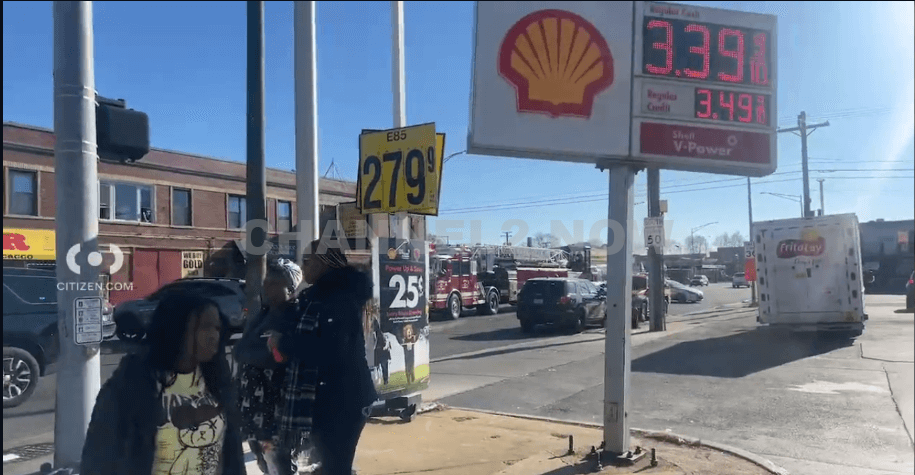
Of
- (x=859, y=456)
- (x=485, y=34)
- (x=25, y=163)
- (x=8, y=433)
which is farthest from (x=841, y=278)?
(x=25, y=163)

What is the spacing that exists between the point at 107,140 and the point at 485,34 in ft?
10.3

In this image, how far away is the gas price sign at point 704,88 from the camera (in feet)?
20.8

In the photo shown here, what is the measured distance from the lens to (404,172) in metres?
7.20

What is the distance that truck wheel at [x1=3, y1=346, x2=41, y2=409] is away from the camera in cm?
768

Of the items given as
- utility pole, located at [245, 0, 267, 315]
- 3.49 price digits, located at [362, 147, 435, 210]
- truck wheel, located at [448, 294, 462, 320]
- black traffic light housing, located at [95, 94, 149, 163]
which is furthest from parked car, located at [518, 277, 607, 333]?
black traffic light housing, located at [95, 94, 149, 163]

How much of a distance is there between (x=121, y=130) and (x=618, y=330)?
4.28 meters

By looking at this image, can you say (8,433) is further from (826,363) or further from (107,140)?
(826,363)

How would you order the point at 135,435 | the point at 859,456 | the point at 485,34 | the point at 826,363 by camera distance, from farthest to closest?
the point at 826,363 → the point at 859,456 → the point at 485,34 → the point at 135,435

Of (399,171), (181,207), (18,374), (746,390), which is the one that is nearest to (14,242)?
(181,207)

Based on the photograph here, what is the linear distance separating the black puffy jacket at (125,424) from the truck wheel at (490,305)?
25578 mm

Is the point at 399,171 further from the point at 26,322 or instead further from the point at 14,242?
the point at 14,242

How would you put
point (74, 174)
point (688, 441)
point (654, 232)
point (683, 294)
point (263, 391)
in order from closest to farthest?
1. point (263, 391)
2. point (74, 174)
3. point (688, 441)
4. point (654, 232)
5. point (683, 294)

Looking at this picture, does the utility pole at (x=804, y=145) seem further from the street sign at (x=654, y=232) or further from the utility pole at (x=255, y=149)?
the utility pole at (x=255, y=149)

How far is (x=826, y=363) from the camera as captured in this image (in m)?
12.8
